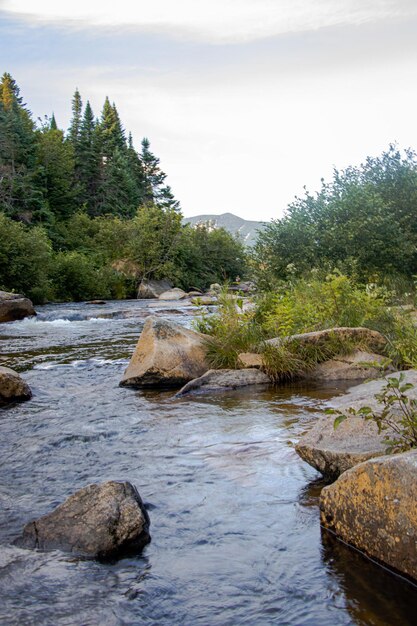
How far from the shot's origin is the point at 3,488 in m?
4.71

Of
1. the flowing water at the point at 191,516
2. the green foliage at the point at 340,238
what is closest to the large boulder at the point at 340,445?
the flowing water at the point at 191,516

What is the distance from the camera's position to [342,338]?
365 inches

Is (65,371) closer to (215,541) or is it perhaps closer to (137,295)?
(215,541)

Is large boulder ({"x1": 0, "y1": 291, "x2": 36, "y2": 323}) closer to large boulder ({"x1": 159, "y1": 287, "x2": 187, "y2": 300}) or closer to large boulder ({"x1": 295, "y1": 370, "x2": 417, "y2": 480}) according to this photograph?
large boulder ({"x1": 159, "y1": 287, "x2": 187, "y2": 300})

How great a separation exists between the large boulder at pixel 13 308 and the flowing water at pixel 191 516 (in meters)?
13.2

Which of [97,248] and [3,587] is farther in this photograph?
[97,248]

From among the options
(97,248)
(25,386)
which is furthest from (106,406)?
(97,248)

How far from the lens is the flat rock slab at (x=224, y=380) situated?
8289 mm

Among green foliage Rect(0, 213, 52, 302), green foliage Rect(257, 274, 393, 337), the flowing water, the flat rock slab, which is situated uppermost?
green foliage Rect(0, 213, 52, 302)

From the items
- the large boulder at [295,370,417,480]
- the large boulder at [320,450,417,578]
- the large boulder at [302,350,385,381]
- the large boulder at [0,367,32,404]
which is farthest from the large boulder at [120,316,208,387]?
the large boulder at [320,450,417,578]

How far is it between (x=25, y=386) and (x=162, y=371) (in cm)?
→ 205

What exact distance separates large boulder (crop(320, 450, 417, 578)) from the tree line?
26.6m

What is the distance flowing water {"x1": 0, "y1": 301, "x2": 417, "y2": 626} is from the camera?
9.80 feet

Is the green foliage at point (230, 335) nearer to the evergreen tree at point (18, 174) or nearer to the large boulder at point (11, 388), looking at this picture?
the large boulder at point (11, 388)
